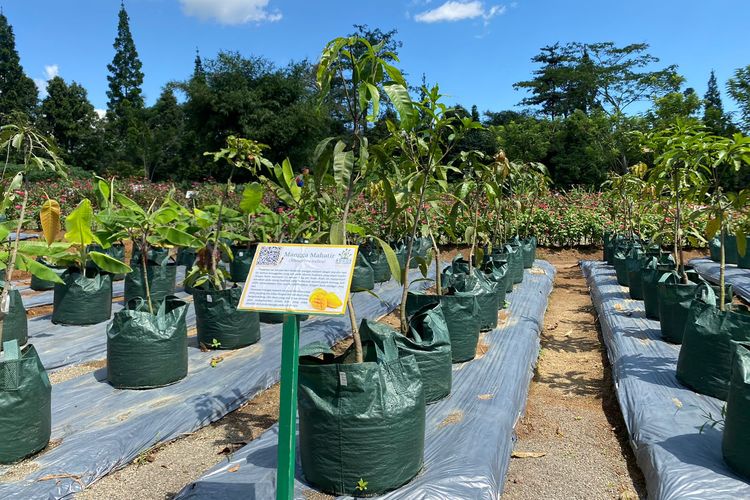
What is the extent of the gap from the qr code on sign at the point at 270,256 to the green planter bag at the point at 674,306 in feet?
11.6

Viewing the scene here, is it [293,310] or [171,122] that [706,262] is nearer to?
[293,310]

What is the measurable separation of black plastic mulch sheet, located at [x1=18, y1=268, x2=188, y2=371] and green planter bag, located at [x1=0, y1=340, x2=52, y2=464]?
1.57 m

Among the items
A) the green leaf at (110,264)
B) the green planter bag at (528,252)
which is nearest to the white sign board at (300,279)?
the green leaf at (110,264)

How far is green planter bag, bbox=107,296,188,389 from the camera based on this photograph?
3.30m

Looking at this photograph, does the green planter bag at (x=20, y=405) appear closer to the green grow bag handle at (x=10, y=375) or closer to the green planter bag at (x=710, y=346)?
the green grow bag handle at (x=10, y=375)

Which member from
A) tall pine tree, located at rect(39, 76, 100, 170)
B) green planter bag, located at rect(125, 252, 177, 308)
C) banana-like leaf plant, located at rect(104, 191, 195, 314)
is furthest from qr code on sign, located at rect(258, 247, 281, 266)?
tall pine tree, located at rect(39, 76, 100, 170)

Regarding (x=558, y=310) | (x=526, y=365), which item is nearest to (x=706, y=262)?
(x=558, y=310)

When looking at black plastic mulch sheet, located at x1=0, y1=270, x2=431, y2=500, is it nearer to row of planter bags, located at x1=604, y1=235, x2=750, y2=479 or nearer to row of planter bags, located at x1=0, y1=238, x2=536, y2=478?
row of planter bags, located at x1=0, y1=238, x2=536, y2=478

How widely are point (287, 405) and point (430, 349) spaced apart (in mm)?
1437

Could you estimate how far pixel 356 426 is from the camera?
203 centimetres

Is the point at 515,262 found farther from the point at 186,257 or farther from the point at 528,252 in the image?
the point at 186,257

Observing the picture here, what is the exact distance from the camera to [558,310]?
6582 mm

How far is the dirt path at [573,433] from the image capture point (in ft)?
7.97

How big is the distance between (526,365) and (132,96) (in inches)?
1610
